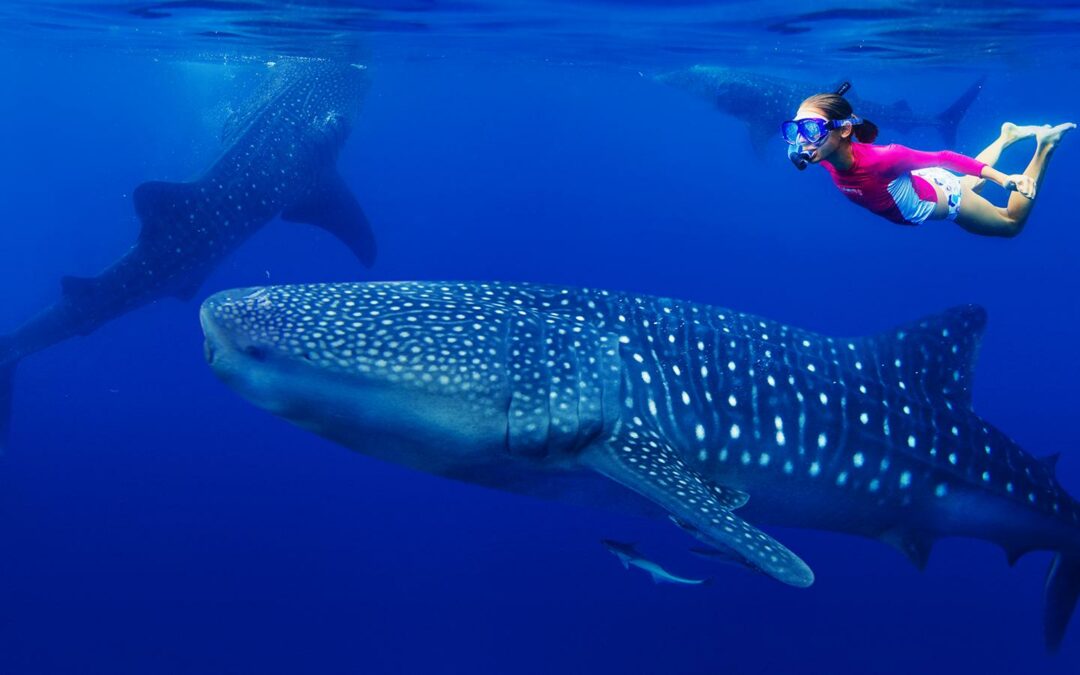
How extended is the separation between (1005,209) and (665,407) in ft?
9.39

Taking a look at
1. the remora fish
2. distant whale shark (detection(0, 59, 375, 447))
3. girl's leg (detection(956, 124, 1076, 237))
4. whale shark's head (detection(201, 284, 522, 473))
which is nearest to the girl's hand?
girl's leg (detection(956, 124, 1076, 237))

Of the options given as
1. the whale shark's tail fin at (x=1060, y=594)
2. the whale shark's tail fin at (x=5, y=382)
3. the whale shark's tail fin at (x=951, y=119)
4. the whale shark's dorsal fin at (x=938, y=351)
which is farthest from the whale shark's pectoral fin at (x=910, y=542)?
the whale shark's tail fin at (x=951, y=119)

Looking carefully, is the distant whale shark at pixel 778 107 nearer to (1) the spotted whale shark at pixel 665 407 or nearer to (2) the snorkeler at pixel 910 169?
(2) the snorkeler at pixel 910 169

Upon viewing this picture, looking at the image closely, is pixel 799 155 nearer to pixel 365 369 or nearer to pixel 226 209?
pixel 365 369

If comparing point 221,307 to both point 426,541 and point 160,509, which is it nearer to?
point 426,541

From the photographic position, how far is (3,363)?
9.53m

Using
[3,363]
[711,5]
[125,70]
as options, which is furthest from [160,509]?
[125,70]

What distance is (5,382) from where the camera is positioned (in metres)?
9.69

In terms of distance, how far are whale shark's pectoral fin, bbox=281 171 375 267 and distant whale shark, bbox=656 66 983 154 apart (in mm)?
9394

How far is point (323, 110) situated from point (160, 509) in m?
7.14

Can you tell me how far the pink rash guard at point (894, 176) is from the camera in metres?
4.85

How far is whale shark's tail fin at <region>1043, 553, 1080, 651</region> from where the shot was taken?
18.3 feet

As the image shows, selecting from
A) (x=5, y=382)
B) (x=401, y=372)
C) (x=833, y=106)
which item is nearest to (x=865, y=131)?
(x=833, y=106)

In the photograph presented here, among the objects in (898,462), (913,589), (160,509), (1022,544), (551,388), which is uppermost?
(551,388)
